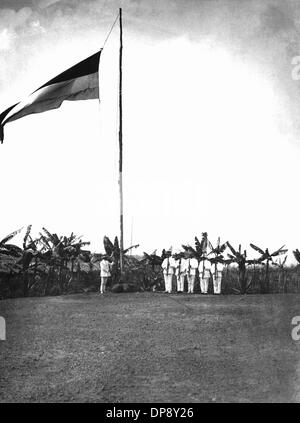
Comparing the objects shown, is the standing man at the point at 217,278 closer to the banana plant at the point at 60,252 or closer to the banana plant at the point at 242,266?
the banana plant at the point at 242,266

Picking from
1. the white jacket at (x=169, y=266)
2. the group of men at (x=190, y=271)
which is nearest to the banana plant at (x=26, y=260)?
the group of men at (x=190, y=271)

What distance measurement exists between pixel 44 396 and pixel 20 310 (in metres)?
4.88

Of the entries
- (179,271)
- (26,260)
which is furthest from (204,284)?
(26,260)

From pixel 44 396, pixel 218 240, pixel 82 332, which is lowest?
pixel 44 396

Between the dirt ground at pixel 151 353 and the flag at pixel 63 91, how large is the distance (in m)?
5.17

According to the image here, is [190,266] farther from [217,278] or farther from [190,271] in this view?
[217,278]

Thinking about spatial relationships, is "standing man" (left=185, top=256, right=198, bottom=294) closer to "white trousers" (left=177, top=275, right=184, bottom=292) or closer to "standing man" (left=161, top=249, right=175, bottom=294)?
"white trousers" (left=177, top=275, right=184, bottom=292)

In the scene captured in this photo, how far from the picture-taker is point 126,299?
40.0 feet

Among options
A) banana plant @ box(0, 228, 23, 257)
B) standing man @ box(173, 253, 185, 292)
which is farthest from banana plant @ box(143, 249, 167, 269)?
banana plant @ box(0, 228, 23, 257)

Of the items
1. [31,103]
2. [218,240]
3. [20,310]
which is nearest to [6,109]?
[31,103]

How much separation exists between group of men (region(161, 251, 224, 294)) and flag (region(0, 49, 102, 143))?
21.3 feet

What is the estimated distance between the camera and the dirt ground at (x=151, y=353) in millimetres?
6828

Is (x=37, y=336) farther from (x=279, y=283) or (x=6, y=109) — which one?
(x=279, y=283)

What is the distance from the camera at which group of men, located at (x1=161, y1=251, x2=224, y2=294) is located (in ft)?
51.6
